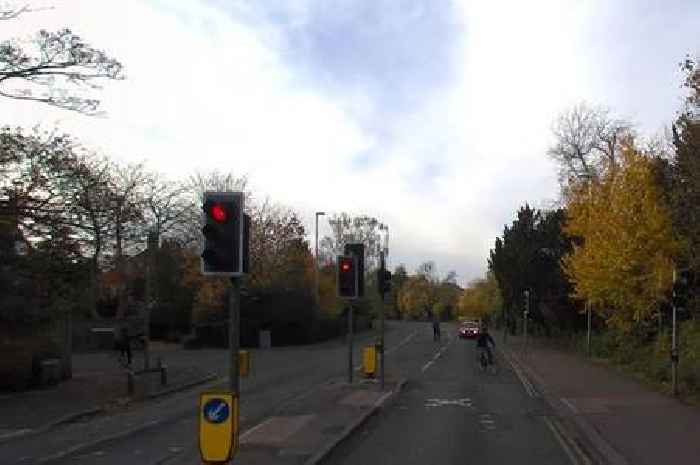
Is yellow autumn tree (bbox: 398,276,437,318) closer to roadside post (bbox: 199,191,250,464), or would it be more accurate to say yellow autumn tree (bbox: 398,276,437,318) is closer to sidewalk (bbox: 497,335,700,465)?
sidewalk (bbox: 497,335,700,465)

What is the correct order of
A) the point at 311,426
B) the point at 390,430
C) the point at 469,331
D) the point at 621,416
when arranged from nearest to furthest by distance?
1. the point at 311,426
2. the point at 390,430
3. the point at 621,416
4. the point at 469,331

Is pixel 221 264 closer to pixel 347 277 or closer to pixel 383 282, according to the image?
pixel 347 277

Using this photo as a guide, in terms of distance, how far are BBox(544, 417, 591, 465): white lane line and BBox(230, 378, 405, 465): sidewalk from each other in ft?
11.9

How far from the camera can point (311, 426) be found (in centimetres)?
1688

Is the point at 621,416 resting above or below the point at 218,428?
below

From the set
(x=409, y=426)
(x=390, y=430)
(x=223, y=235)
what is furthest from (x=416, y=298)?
(x=223, y=235)

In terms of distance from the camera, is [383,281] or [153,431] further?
[383,281]

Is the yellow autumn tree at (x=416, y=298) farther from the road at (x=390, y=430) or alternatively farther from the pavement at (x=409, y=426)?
the pavement at (x=409, y=426)

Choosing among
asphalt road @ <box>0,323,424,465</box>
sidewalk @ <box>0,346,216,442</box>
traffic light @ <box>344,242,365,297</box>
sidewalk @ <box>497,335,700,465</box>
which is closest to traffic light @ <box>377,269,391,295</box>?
traffic light @ <box>344,242,365,297</box>

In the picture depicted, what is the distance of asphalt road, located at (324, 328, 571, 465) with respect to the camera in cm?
1370

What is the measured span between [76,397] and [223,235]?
636 inches

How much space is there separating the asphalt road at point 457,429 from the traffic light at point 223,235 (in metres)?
3.93

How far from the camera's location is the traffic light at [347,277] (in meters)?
25.7

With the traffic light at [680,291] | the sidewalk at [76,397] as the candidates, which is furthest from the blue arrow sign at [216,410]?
the traffic light at [680,291]
